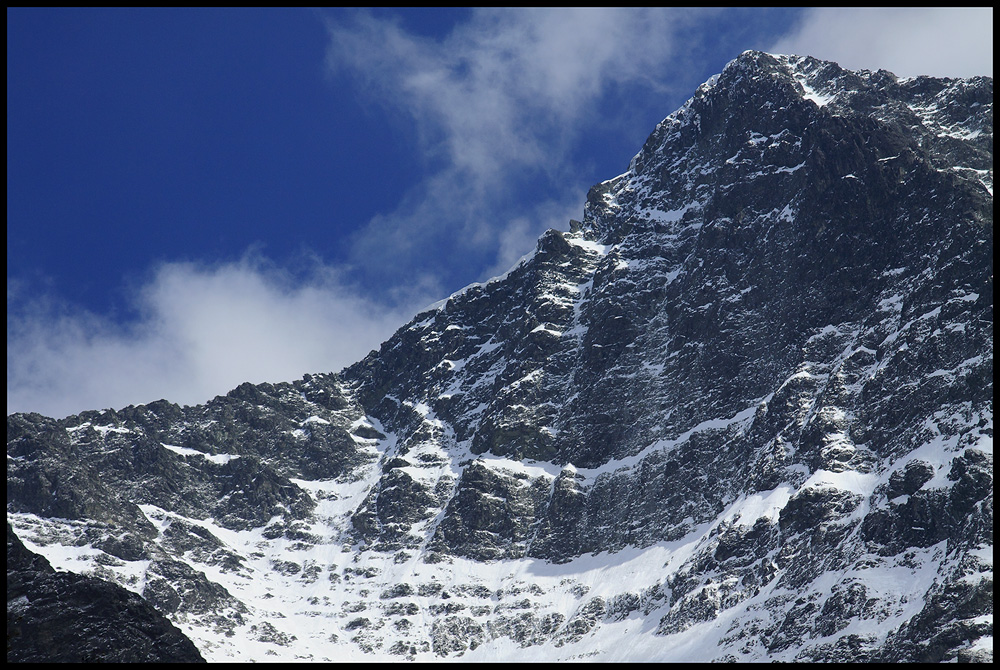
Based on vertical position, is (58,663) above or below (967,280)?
below

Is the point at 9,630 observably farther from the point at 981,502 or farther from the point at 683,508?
the point at 683,508

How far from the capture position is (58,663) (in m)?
77.8

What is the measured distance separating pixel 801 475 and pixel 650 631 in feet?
113

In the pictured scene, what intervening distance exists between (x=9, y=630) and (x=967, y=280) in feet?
486

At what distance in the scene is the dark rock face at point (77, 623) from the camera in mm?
80938

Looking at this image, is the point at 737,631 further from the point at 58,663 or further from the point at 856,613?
the point at 58,663

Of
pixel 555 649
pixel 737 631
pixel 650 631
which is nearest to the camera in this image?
pixel 737 631

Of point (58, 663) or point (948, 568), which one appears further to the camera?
point (948, 568)

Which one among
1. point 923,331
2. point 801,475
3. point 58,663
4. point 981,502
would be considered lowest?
point 58,663

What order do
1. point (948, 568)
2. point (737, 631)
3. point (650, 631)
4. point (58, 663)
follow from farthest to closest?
point (650, 631), point (737, 631), point (948, 568), point (58, 663)

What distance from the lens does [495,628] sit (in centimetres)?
18612

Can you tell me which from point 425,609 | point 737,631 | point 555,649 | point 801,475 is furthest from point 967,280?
point 425,609

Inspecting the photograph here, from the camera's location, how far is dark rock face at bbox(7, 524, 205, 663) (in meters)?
80.9

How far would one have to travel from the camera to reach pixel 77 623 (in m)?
84.3
